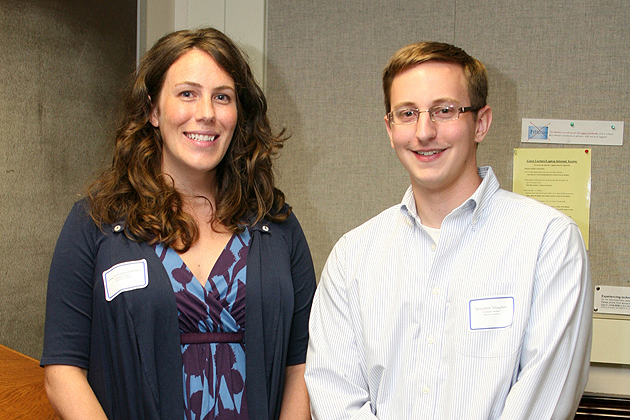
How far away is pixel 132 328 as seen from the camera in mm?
1441

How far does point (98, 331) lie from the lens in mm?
1481

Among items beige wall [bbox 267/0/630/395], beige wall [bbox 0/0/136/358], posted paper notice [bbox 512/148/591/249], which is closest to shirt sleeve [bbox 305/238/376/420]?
beige wall [bbox 0/0/136/358]

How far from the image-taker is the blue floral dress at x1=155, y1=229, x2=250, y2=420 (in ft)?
4.83

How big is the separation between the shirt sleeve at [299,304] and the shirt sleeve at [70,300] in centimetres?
55

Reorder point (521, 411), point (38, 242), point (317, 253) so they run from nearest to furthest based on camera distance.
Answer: point (521, 411) < point (38, 242) < point (317, 253)

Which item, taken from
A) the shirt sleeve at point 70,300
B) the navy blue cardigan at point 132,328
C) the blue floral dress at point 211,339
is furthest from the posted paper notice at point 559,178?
the shirt sleeve at point 70,300

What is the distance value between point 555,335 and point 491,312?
142mm

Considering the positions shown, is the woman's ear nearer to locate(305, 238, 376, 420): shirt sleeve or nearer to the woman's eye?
the woman's eye

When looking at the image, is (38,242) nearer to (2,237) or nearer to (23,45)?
(2,237)

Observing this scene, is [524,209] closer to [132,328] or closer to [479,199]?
[479,199]

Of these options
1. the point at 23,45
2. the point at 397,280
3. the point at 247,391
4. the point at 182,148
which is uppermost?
the point at 23,45

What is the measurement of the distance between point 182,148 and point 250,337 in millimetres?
536

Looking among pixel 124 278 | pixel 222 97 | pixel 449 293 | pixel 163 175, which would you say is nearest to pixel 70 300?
pixel 124 278

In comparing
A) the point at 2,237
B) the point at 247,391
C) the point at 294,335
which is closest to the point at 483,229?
the point at 294,335
